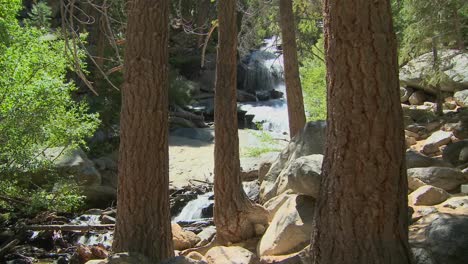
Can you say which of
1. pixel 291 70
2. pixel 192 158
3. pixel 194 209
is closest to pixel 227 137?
pixel 291 70

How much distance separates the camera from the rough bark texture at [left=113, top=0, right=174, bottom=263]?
19.3ft

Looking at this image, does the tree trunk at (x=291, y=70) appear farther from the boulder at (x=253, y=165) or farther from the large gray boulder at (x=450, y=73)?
the large gray boulder at (x=450, y=73)

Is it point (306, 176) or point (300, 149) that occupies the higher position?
point (300, 149)

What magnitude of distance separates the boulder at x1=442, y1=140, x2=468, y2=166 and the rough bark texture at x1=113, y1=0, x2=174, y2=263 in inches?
240

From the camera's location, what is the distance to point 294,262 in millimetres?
4828

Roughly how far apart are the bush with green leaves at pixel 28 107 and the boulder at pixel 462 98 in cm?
1268

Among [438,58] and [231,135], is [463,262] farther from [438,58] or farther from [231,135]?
[438,58]

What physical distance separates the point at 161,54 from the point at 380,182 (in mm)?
3212

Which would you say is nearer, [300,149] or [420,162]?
[420,162]

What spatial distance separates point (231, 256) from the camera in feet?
21.9

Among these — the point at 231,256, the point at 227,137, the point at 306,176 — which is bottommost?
the point at 231,256

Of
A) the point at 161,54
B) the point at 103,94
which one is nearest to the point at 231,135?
the point at 161,54

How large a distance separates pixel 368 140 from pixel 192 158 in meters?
13.3

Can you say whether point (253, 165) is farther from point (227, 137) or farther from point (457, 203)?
point (457, 203)
